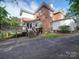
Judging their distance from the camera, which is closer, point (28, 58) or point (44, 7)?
point (28, 58)

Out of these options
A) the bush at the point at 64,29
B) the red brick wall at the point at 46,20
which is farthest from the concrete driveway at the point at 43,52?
the red brick wall at the point at 46,20

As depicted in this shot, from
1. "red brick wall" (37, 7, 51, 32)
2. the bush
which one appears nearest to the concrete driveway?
the bush

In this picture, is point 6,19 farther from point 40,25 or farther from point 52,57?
point 52,57

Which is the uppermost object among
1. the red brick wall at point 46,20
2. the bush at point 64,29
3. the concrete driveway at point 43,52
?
the red brick wall at point 46,20

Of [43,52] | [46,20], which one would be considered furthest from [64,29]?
[43,52]

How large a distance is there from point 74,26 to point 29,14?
16.5 meters

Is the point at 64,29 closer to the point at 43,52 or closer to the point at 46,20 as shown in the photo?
the point at 46,20

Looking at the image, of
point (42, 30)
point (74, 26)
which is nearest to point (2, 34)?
point (42, 30)

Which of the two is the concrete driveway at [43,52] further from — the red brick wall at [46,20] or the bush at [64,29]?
the red brick wall at [46,20]

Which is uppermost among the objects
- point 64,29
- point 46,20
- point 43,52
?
point 46,20

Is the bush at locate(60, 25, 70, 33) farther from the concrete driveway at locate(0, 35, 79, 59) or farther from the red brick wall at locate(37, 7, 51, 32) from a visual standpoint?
the concrete driveway at locate(0, 35, 79, 59)

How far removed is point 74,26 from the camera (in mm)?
44500

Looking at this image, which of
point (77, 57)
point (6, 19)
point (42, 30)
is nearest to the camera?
point (77, 57)

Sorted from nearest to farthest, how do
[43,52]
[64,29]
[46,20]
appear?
1. [43,52]
2. [64,29]
3. [46,20]
